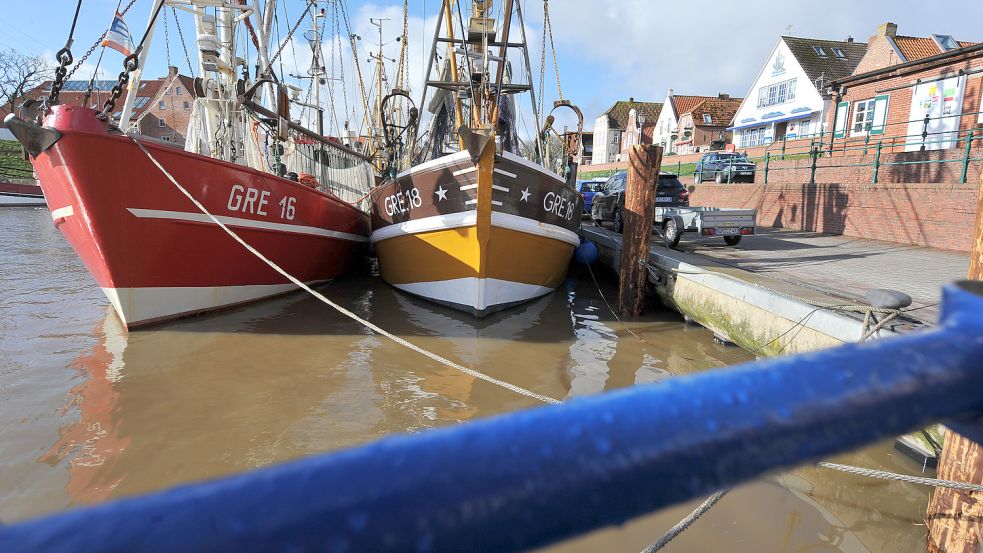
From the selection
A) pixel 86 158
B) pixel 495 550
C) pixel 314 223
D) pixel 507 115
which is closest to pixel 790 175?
pixel 507 115

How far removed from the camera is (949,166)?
1257 centimetres

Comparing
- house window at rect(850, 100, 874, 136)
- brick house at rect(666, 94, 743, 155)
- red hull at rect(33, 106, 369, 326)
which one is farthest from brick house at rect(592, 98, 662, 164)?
red hull at rect(33, 106, 369, 326)

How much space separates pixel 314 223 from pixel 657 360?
584cm

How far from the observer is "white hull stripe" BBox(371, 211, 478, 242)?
7.54m

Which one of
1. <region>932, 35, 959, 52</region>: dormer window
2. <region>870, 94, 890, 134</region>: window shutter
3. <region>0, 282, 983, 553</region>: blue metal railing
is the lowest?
<region>0, 282, 983, 553</region>: blue metal railing

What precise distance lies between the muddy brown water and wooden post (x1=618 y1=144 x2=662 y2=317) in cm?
51

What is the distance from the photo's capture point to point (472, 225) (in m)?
7.52

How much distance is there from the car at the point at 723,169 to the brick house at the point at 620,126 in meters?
35.3

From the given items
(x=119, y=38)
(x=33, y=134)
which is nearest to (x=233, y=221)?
(x=33, y=134)

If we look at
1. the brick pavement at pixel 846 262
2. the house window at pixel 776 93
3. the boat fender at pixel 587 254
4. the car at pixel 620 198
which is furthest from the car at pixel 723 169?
the house window at pixel 776 93

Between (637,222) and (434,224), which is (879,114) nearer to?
(637,222)

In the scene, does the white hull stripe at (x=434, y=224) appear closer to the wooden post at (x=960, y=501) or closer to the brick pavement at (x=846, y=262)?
the brick pavement at (x=846, y=262)

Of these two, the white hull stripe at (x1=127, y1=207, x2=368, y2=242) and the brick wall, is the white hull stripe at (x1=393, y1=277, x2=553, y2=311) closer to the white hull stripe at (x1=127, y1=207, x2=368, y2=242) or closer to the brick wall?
the white hull stripe at (x1=127, y1=207, x2=368, y2=242)

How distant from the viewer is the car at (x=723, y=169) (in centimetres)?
1981
